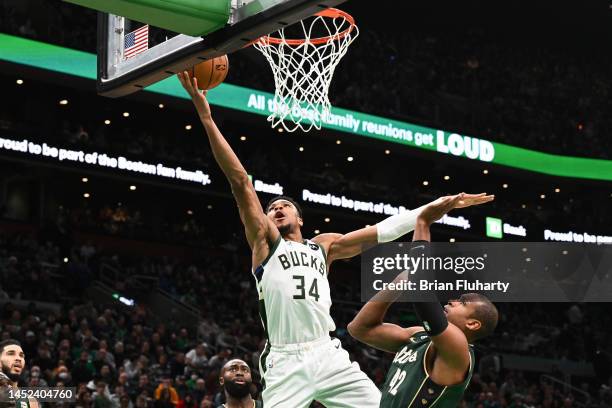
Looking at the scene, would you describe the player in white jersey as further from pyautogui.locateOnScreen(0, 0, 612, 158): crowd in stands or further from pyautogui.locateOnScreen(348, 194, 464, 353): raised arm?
pyautogui.locateOnScreen(0, 0, 612, 158): crowd in stands

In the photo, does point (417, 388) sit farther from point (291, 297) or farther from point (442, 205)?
point (291, 297)

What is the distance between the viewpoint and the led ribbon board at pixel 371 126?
19.9 m

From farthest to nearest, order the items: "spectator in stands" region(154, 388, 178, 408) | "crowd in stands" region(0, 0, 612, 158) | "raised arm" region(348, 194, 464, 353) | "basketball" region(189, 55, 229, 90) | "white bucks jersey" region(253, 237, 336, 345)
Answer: "crowd in stands" region(0, 0, 612, 158) → "spectator in stands" region(154, 388, 178, 408) → "basketball" region(189, 55, 229, 90) → "white bucks jersey" region(253, 237, 336, 345) → "raised arm" region(348, 194, 464, 353)

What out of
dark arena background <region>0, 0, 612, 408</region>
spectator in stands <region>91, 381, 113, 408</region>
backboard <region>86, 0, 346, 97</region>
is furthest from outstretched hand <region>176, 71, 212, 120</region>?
spectator in stands <region>91, 381, 113, 408</region>

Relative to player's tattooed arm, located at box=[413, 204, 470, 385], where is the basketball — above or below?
above

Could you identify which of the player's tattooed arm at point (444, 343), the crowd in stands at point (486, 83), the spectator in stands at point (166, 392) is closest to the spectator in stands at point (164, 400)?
the spectator in stands at point (166, 392)

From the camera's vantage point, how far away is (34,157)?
66.5 ft

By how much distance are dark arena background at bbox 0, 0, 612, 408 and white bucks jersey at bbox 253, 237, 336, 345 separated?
757 centimetres

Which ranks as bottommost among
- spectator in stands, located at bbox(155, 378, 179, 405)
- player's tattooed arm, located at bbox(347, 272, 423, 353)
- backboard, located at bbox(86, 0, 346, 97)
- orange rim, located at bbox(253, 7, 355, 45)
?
spectator in stands, located at bbox(155, 378, 179, 405)

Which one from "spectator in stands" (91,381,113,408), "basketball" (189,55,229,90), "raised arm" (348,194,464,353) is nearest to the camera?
"raised arm" (348,194,464,353)

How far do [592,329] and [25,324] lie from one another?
54.0 ft

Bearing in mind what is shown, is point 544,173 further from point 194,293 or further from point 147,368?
point 147,368

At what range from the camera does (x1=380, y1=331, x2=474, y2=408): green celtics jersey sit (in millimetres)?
4645

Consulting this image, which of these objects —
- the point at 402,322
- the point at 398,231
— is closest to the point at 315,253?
the point at 398,231
